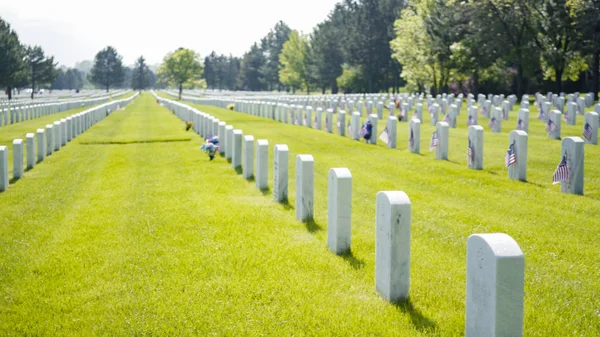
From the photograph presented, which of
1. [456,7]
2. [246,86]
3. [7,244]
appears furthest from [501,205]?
[246,86]

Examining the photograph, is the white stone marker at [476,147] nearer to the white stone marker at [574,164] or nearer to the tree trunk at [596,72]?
the white stone marker at [574,164]

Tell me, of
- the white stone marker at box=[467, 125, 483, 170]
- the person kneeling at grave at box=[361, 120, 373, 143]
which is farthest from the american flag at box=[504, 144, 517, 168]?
the person kneeling at grave at box=[361, 120, 373, 143]

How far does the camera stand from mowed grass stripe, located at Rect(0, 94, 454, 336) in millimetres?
5367

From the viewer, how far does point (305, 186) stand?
8.80 m

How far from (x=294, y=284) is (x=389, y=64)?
261 ft

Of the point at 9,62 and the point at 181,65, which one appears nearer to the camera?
the point at 9,62

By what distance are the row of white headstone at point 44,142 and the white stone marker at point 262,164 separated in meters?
4.79

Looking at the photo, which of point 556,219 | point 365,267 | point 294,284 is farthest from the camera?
point 556,219

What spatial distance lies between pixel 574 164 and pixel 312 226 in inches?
200

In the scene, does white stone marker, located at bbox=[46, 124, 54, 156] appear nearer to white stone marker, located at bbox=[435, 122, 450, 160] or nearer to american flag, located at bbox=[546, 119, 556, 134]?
white stone marker, located at bbox=[435, 122, 450, 160]

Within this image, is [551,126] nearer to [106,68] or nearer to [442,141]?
[442,141]

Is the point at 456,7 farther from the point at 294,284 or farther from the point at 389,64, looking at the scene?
the point at 294,284

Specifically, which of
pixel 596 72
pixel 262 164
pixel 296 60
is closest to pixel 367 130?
pixel 262 164

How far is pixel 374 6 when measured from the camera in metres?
80.8
